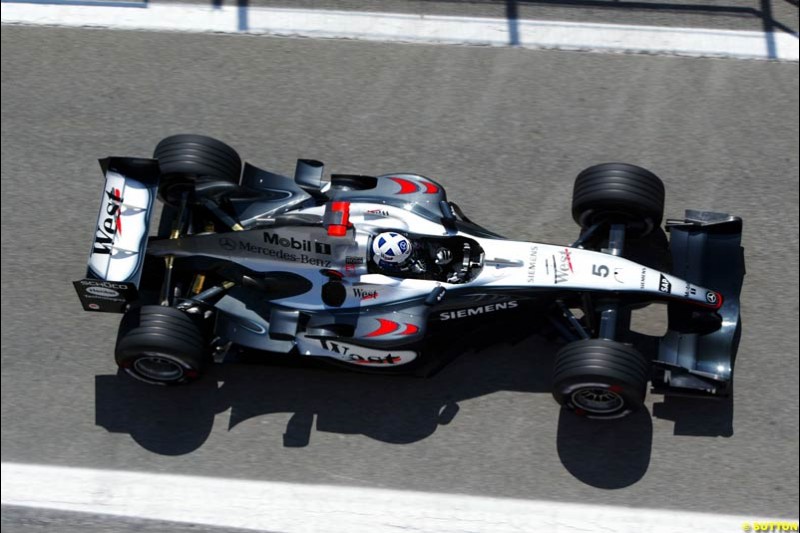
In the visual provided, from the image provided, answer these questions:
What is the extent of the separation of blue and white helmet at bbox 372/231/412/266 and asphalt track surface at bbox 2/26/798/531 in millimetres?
1331

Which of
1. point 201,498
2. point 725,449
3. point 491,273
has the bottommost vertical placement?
point 201,498

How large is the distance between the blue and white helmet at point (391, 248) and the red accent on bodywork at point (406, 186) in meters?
0.68

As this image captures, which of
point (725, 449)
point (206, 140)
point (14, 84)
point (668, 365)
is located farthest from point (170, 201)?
point (725, 449)

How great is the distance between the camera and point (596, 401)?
8.38 metres

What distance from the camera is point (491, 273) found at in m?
8.38

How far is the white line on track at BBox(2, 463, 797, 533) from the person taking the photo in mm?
8641

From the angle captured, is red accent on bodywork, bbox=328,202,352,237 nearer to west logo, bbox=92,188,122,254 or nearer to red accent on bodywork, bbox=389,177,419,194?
red accent on bodywork, bbox=389,177,419,194

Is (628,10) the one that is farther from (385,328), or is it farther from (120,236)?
(120,236)

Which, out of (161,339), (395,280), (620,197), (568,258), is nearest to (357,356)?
(395,280)

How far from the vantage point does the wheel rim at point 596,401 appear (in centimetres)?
820

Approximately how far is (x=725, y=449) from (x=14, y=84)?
805 centimetres

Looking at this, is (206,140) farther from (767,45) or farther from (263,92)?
(767,45)

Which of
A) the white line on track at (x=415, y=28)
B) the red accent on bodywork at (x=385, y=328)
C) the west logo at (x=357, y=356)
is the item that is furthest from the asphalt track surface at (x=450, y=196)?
the red accent on bodywork at (x=385, y=328)

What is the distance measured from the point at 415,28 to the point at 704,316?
449 cm
